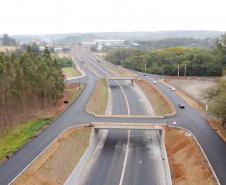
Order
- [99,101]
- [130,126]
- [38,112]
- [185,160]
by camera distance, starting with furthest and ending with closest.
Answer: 1. [99,101]
2. [38,112]
3. [130,126]
4. [185,160]

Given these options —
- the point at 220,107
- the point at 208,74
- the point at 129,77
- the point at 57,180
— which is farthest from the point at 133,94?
the point at 57,180

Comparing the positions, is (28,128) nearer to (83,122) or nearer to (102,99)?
(83,122)

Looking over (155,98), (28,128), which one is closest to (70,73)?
(155,98)

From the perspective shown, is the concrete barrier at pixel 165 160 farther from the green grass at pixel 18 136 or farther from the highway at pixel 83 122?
the green grass at pixel 18 136

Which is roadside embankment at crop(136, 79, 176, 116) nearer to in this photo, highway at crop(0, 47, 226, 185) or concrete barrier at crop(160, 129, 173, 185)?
highway at crop(0, 47, 226, 185)

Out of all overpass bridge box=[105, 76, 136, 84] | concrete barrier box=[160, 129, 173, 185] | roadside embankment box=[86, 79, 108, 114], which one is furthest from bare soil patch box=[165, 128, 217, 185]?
overpass bridge box=[105, 76, 136, 84]

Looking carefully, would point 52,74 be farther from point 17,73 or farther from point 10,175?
point 10,175

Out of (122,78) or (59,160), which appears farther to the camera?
(122,78)
